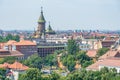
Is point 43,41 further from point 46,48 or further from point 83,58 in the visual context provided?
point 83,58

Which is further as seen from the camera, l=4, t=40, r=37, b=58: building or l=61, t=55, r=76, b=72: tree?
l=4, t=40, r=37, b=58: building

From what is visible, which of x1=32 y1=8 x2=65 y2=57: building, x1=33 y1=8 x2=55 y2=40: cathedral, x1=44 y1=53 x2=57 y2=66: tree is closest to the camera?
x1=44 y1=53 x2=57 y2=66: tree

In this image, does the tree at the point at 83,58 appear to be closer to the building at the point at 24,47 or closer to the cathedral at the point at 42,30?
the building at the point at 24,47

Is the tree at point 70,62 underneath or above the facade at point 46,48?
above

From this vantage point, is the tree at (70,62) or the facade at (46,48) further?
the facade at (46,48)

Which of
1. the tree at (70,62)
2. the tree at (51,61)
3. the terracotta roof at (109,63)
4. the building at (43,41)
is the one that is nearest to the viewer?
the terracotta roof at (109,63)

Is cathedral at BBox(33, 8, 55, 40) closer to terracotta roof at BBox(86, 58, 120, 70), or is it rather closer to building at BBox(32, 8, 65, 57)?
building at BBox(32, 8, 65, 57)

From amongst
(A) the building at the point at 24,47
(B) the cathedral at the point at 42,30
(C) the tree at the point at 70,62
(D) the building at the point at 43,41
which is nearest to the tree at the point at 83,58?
(C) the tree at the point at 70,62

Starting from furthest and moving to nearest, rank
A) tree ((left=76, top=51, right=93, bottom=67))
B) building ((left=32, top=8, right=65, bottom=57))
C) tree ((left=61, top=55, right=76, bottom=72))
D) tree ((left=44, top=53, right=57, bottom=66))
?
building ((left=32, top=8, right=65, bottom=57)), tree ((left=44, top=53, right=57, bottom=66)), tree ((left=76, top=51, right=93, bottom=67)), tree ((left=61, top=55, right=76, bottom=72))

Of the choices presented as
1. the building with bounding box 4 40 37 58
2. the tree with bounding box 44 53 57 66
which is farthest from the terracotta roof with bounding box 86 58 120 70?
the building with bounding box 4 40 37 58

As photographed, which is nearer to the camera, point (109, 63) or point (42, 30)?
point (109, 63)

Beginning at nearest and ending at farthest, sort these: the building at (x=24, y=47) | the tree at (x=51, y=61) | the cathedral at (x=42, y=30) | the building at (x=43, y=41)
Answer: the tree at (x=51, y=61) → the building at (x=24, y=47) → the building at (x=43, y=41) → the cathedral at (x=42, y=30)

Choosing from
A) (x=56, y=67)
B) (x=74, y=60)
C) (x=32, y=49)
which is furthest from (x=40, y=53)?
(x=74, y=60)

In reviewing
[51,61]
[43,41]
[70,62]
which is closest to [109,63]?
[70,62]
